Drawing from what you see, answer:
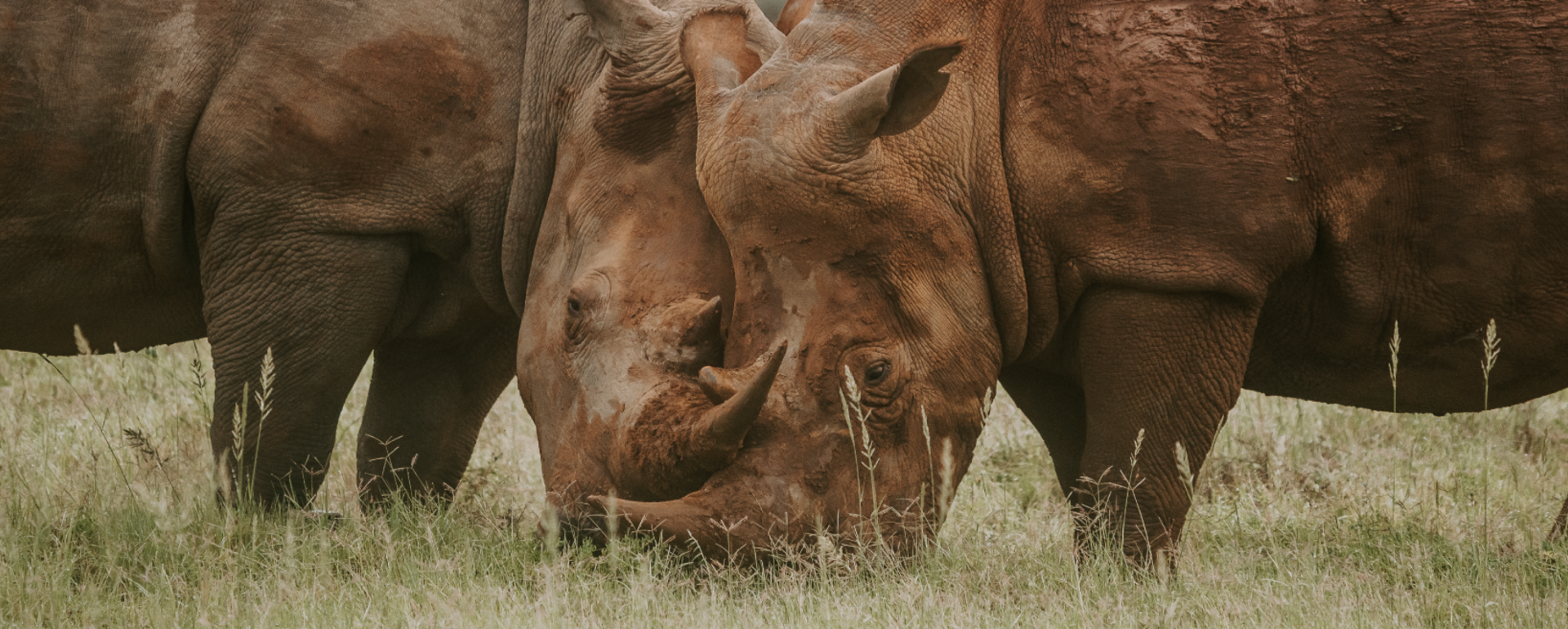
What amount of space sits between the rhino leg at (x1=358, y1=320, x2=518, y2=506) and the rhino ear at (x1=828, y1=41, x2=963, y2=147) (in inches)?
88.7

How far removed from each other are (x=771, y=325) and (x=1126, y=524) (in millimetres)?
1197

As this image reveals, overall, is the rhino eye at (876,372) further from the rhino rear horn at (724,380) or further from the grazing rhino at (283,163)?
the grazing rhino at (283,163)

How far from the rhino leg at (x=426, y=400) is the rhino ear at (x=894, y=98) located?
2.25 m

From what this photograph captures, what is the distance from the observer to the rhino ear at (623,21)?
15.7 ft

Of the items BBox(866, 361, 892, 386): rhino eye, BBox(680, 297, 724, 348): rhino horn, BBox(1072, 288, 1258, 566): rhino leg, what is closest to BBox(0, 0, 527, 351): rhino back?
BBox(680, 297, 724, 348): rhino horn

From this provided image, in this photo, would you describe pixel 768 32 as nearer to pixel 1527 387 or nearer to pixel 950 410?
pixel 950 410

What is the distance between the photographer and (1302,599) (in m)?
3.98

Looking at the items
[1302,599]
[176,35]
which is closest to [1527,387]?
→ [1302,599]

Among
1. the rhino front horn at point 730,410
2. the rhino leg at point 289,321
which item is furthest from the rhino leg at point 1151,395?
the rhino leg at point 289,321

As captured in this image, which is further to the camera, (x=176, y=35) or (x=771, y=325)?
(x=176, y=35)

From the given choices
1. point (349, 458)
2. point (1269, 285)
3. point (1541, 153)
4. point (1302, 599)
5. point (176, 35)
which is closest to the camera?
point (1302, 599)

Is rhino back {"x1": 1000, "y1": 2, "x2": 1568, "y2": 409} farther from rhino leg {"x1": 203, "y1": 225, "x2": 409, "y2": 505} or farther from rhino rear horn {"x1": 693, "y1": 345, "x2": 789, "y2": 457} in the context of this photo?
rhino leg {"x1": 203, "y1": 225, "x2": 409, "y2": 505}

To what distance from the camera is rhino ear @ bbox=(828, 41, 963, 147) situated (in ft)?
13.3

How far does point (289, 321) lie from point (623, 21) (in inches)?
61.0
